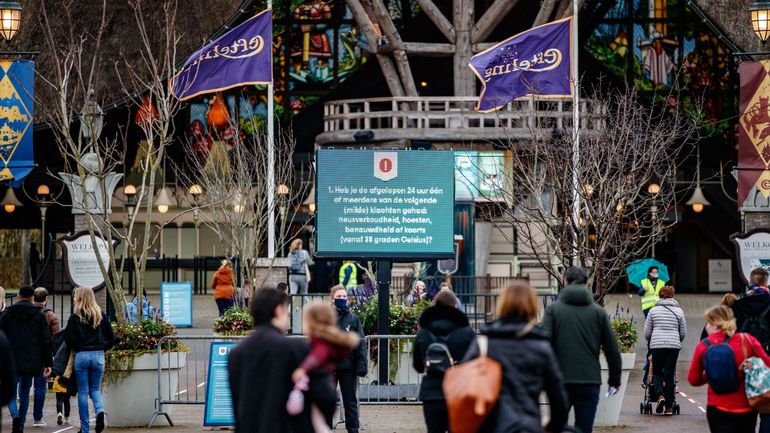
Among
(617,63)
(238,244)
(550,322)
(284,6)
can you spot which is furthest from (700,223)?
(550,322)

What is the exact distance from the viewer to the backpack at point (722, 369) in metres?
10.6

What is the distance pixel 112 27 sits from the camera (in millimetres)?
32156

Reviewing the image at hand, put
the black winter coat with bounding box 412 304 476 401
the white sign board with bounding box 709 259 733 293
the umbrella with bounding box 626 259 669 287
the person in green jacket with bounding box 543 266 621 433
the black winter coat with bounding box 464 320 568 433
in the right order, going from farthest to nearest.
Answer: the white sign board with bounding box 709 259 733 293
the umbrella with bounding box 626 259 669 287
the person in green jacket with bounding box 543 266 621 433
the black winter coat with bounding box 412 304 476 401
the black winter coat with bounding box 464 320 568 433

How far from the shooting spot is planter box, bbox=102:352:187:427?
16047 mm

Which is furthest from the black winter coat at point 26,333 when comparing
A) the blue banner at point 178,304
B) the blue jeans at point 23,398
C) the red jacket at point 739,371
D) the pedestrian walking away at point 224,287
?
→ the pedestrian walking away at point 224,287

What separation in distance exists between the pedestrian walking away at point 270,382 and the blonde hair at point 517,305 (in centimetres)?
110

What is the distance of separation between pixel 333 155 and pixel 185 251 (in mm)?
29133

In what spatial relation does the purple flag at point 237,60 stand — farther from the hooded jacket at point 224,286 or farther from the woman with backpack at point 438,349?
the woman with backpack at point 438,349

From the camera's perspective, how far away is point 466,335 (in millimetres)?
11109

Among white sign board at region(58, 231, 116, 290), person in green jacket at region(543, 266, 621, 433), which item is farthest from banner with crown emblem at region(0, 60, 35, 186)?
person in green jacket at region(543, 266, 621, 433)

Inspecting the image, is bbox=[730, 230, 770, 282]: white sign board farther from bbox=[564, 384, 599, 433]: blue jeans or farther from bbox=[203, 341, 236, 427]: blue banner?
bbox=[564, 384, 599, 433]: blue jeans

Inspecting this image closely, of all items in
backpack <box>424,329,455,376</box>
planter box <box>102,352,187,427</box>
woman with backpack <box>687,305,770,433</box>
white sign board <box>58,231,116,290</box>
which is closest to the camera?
woman with backpack <box>687,305,770,433</box>

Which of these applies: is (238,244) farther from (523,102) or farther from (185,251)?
(185,251)

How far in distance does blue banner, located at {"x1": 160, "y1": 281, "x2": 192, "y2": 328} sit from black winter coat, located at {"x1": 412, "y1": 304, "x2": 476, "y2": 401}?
18.8m
